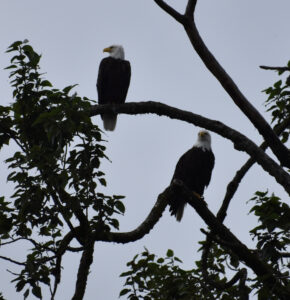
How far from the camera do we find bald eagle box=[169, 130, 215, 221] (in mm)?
7180

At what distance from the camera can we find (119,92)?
777cm

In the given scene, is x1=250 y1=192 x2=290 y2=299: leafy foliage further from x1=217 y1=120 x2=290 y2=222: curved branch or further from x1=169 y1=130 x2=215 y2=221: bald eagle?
x1=169 y1=130 x2=215 y2=221: bald eagle

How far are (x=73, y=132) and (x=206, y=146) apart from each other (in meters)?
4.34

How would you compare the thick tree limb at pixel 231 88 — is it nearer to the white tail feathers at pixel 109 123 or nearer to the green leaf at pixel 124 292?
the green leaf at pixel 124 292

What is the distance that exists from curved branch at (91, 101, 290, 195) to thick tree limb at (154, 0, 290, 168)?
0.10 m

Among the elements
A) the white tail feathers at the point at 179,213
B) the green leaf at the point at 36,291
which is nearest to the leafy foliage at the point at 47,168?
the green leaf at the point at 36,291

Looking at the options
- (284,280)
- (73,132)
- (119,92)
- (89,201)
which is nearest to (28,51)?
(73,132)

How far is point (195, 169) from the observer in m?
7.19

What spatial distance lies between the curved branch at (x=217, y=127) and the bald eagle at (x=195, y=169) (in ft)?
8.74

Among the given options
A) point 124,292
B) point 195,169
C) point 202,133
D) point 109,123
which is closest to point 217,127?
point 124,292

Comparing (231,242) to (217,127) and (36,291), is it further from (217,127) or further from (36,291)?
(36,291)

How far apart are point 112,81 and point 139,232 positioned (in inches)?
170

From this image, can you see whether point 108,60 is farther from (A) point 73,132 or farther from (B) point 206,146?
(A) point 73,132

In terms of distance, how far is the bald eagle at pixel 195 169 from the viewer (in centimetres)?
718
